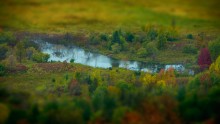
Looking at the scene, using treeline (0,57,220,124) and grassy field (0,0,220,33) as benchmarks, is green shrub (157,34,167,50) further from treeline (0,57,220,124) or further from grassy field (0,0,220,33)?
treeline (0,57,220,124)

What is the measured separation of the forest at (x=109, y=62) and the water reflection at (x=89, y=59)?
0.06 meters

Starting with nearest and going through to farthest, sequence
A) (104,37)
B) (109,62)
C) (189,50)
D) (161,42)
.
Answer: (109,62) → (189,50) → (161,42) → (104,37)

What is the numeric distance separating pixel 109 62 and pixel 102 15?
3395mm

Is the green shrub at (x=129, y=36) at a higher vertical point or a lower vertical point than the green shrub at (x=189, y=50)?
higher

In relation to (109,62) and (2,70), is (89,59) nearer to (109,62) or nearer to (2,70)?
(109,62)

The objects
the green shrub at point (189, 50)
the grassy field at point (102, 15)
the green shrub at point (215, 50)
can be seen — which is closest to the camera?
the grassy field at point (102, 15)

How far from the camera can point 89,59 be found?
27344mm

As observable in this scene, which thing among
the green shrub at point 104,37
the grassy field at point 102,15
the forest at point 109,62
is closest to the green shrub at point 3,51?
the forest at point 109,62

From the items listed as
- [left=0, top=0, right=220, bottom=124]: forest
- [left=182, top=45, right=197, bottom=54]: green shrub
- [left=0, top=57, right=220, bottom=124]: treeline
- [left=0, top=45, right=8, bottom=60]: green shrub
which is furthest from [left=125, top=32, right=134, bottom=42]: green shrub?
[left=0, top=57, right=220, bottom=124]: treeline

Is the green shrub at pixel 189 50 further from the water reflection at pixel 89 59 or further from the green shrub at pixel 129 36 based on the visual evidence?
the green shrub at pixel 129 36

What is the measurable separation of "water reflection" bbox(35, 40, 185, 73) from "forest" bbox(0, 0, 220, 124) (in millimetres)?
63

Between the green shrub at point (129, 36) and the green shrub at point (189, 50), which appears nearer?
the green shrub at point (189, 50)

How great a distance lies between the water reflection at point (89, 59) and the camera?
25984mm

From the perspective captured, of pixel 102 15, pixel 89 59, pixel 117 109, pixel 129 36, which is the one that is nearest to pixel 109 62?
pixel 89 59
